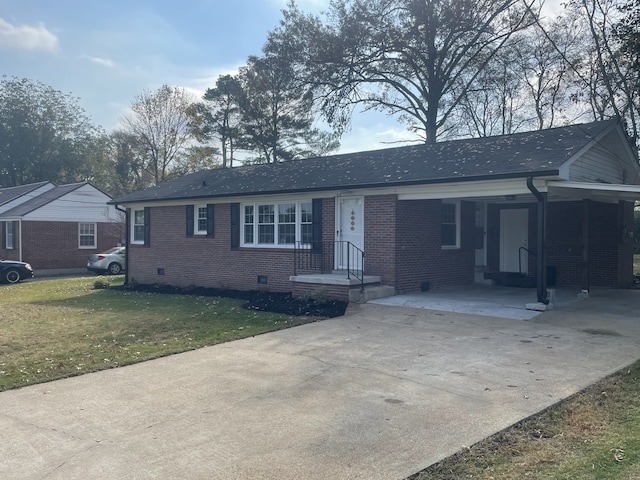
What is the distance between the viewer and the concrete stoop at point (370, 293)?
41.5 ft

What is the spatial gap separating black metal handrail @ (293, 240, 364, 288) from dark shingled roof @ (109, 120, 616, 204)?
5.25ft

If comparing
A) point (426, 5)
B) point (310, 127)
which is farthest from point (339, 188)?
point (310, 127)

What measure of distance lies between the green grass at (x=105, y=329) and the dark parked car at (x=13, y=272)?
737 centimetres

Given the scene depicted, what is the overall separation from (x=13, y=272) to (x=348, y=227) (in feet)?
54.1

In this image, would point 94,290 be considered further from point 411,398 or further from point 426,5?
point 426,5

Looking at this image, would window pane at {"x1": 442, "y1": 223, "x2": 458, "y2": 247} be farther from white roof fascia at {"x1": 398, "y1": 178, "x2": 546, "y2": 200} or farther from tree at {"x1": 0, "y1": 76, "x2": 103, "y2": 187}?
tree at {"x1": 0, "y1": 76, "x2": 103, "y2": 187}

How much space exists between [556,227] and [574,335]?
7.57 m

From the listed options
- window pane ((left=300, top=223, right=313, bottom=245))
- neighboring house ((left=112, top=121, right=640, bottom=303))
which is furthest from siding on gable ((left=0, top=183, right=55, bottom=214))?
window pane ((left=300, top=223, right=313, bottom=245))

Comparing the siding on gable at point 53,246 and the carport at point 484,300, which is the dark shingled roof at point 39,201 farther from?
the carport at point 484,300

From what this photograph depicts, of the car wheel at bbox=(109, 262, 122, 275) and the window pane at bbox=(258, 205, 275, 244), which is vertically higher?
the window pane at bbox=(258, 205, 275, 244)

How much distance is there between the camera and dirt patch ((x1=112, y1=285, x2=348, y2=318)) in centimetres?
1196

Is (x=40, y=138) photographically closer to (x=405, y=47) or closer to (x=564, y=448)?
(x=405, y=47)

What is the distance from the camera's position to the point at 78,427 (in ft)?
17.3

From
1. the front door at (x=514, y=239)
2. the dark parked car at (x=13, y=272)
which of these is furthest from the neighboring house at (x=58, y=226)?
the front door at (x=514, y=239)
